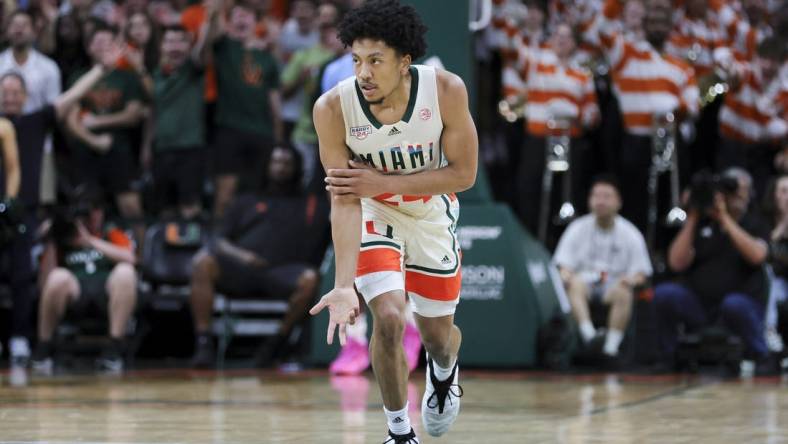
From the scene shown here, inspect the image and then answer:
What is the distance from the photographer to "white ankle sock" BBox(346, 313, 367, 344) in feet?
34.2

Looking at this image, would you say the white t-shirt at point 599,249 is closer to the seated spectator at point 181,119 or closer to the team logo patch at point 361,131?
the seated spectator at point 181,119

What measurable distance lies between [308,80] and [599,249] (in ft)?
9.67

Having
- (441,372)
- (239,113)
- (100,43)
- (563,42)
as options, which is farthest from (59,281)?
(441,372)

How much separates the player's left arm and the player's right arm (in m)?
0.07

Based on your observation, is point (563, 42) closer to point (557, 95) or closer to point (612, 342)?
point (557, 95)

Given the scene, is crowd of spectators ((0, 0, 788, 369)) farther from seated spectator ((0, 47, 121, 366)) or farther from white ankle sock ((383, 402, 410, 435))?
white ankle sock ((383, 402, 410, 435))

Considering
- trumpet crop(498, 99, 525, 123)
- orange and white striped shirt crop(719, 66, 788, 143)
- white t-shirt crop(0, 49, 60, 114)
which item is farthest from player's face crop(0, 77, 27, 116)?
orange and white striped shirt crop(719, 66, 788, 143)

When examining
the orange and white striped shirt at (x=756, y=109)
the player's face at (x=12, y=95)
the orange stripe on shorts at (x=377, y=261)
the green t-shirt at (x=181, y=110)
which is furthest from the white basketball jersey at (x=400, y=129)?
the orange and white striped shirt at (x=756, y=109)

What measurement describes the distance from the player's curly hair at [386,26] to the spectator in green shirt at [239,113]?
6.24m

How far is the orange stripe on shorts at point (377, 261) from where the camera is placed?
5.80m

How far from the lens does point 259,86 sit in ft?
39.3

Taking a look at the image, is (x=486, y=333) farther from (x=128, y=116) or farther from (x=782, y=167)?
(x=128, y=116)

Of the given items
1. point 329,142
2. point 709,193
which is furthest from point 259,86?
point 329,142

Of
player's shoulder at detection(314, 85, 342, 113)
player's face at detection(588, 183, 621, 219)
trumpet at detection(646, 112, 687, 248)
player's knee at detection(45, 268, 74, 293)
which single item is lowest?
player's knee at detection(45, 268, 74, 293)
